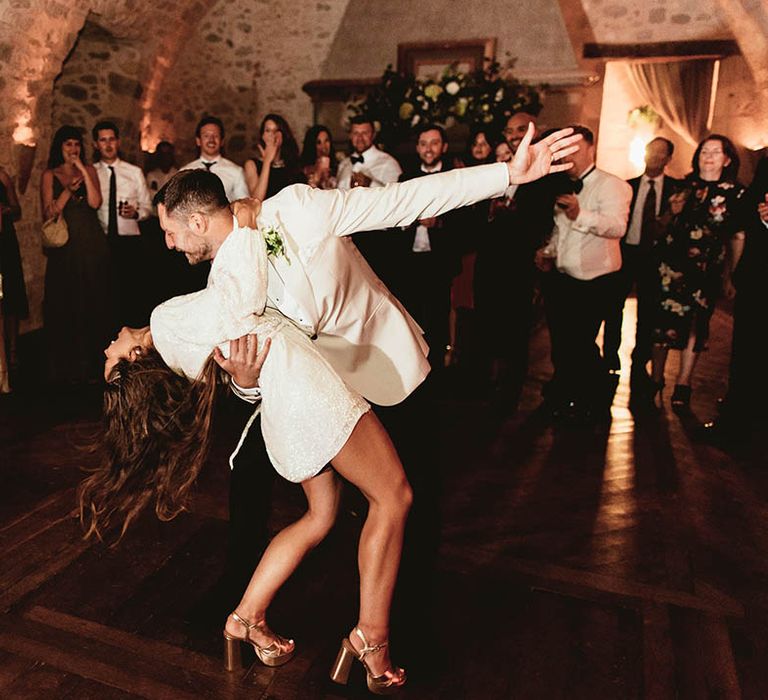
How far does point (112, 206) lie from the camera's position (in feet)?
14.6

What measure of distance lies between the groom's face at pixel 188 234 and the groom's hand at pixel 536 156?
77 cm

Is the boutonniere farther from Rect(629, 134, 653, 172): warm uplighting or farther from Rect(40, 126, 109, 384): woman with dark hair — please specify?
Rect(629, 134, 653, 172): warm uplighting

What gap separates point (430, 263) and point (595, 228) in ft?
3.85

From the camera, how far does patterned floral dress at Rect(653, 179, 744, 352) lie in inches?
149

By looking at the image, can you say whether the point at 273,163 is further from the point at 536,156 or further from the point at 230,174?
the point at 536,156

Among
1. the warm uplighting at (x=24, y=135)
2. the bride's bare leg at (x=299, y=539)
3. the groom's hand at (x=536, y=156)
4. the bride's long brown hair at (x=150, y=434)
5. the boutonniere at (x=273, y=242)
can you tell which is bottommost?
the bride's bare leg at (x=299, y=539)

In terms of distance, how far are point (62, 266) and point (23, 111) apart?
1.79 metres

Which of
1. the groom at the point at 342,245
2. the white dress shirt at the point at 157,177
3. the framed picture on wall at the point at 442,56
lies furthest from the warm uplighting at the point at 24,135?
the groom at the point at 342,245

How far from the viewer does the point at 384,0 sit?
773 centimetres

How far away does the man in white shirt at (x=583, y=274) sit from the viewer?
11.7 feet

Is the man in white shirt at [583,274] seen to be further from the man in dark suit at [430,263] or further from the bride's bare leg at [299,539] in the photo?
the bride's bare leg at [299,539]

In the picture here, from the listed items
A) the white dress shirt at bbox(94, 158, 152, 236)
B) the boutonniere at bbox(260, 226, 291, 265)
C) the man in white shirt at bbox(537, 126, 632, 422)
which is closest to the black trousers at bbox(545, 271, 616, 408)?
the man in white shirt at bbox(537, 126, 632, 422)

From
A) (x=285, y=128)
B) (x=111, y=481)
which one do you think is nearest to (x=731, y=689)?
(x=111, y=481)

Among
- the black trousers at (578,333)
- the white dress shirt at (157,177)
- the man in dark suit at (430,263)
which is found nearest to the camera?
the black trousers at (578,333)
